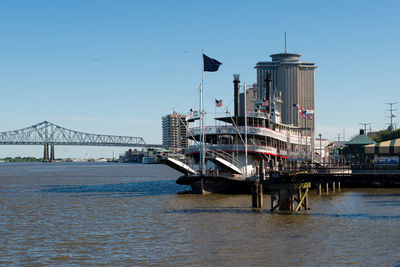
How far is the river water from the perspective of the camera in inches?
808

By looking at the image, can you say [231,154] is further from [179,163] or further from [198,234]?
[198,234]

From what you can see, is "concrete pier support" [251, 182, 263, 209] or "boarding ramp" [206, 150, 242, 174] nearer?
"concrete pier support" [251, 182, 263, 209]

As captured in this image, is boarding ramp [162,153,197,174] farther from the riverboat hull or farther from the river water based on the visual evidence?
the river water

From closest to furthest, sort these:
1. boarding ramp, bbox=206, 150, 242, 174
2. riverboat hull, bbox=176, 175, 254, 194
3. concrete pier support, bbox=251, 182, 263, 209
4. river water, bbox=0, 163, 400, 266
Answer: river water, bbox=0, 163, 400, 266 → concrete pier support, bbox=251, 182, 263, 209 → boarding ramp, bbox=206, 150, 242, 174 → riverboat hull, bbox=176, 175, 254, 194

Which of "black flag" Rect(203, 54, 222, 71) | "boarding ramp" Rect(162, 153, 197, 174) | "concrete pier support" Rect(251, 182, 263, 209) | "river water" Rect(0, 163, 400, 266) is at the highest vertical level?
"black flag" Rect(203, 54, 222, 71)

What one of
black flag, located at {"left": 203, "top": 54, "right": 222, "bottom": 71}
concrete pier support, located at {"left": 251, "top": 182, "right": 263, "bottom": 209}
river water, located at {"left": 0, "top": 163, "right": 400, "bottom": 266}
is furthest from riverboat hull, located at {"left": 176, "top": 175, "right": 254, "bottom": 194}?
black flag, located at {"left": 203, "top": 54, "right": 222, "bottom": 71}

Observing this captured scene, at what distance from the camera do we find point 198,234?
2569cm

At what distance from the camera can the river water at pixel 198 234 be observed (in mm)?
20516

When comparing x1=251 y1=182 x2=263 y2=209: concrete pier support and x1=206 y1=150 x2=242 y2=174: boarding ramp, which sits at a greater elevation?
x1=206 y1=150 x2=242 y2=174: boarding ramp

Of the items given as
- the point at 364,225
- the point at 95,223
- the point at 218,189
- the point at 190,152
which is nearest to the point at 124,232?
the point at 95,223

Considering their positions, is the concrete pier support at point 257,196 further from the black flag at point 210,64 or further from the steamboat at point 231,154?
the black flag at point 210,64

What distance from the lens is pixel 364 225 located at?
27969 millimetres

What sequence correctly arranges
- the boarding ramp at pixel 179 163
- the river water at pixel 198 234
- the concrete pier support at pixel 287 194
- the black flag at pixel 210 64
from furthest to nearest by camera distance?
the black flag at pixel 210 64, the boarding ramp at pixel 179 163, the concrete pier support at pixel 287 194, the river water at pixel 198 234

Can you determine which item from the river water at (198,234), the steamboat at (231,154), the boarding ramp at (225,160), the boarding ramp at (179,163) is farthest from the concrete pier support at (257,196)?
the boarding ramp at (179,163)
